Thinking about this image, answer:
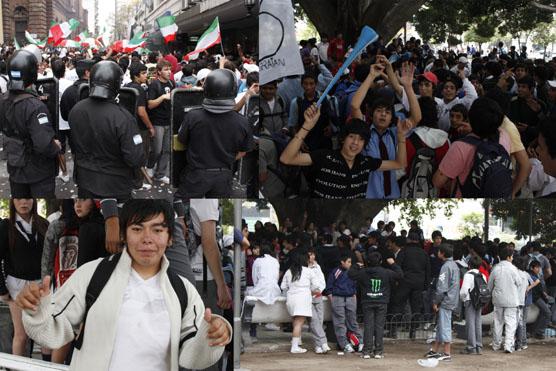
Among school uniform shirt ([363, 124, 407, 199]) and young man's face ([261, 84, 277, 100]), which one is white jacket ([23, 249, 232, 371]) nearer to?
school uniform shirt ([363, 124, 407, 199])

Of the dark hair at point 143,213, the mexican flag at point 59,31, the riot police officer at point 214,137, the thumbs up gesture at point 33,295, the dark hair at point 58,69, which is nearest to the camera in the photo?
the thumbs up gesture at point 33,295

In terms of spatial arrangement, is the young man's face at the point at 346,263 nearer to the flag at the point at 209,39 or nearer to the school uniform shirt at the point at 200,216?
the school uniform shirt at the point at 200,216

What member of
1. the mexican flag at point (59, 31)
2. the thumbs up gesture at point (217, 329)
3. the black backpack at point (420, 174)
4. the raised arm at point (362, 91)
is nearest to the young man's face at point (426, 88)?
the black backpack at point (420, 174)

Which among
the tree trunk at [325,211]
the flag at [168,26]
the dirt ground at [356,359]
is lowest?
the dirt ground at [356,359]

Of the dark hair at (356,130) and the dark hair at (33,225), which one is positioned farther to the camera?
the dark hair at (356,130)

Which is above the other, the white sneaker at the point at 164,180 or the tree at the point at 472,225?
the white sneaker at the point at 164,180

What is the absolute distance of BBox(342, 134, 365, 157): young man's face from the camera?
4234 mm

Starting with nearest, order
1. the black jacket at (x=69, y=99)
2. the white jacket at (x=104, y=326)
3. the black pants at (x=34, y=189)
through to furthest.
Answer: the white jacket at (x=104, y=326) → the black pants at (x=34, y=189) → the black jacket at (x=69, y=99)

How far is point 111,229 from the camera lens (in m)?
3.95

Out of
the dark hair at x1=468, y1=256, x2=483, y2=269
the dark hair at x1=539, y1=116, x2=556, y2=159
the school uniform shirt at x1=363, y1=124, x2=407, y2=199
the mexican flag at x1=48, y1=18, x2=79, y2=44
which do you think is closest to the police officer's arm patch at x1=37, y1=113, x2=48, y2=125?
the mexican flag at x1=48, y1=18, x2=79, y2=44

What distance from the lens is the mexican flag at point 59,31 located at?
20.6 ft

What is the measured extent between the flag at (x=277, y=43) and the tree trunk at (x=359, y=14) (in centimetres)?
328

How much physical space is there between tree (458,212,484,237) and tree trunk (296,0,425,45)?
3.83 m

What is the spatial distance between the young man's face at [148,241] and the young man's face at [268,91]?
58.8 inches
